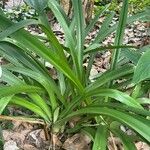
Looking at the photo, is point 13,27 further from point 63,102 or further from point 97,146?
point 97,146

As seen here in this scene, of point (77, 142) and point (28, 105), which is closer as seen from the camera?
point (28, 105)

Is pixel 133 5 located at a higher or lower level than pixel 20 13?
higher

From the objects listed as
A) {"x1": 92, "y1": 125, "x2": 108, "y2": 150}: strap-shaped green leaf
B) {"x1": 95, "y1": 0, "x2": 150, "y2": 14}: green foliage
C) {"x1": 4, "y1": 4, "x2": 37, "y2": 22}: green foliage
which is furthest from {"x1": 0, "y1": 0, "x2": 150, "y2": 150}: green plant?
{"x1": 95, "y1": 0, "x2": 150, "y2": 14}: green foliage

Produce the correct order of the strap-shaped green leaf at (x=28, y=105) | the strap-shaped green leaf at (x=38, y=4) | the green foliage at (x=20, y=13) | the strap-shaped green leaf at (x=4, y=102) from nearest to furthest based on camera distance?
the strap-shaped green leaf at (x=38, y=4), the strap-shaped green leaf at (x=4, y=102), the strap-shaped green leaf at (x=28, y=105), the green foliage at (x=20, y=13)

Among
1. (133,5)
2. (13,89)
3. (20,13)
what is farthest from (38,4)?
(133,5)

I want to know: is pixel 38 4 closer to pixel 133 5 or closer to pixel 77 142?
pixel 77 142

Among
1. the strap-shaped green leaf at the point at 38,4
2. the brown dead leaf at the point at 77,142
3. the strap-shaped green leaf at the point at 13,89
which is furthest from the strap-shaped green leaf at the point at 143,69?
the brown dead leaf at the point at 77,142

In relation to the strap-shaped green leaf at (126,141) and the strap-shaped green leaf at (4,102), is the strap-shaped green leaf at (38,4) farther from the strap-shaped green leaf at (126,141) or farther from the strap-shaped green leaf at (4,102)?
the strap-shaped green leaf at (126,141)

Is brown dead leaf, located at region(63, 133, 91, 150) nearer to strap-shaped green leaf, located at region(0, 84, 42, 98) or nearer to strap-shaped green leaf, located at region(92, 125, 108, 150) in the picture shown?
strap-shaped green leaf, located at region(92, 125, 108, 150)

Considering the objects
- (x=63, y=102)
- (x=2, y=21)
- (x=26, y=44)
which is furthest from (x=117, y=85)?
(x=2, y=21)
